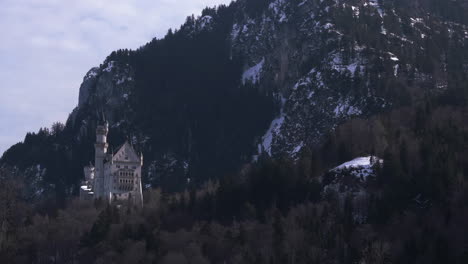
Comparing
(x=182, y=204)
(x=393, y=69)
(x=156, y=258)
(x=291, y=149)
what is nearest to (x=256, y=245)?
(x=156, y=258)

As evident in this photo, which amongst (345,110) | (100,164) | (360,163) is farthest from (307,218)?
(345,110)

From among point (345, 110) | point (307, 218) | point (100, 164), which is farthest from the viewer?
point (345, 110)

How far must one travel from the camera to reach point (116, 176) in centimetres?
16900

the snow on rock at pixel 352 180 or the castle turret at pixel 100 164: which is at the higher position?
the castle turret at pixel 100 164

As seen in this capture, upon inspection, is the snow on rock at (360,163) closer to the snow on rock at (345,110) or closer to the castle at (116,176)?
the castle at (116,176)

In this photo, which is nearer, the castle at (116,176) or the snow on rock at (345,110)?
the castle at (116,176)

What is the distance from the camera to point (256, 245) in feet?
351

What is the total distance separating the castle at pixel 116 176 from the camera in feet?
547

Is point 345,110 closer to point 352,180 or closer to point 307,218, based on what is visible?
point 352,180

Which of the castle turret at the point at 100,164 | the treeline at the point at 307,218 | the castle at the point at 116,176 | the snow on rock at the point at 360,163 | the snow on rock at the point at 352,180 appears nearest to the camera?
the treeline at the point at 307,218

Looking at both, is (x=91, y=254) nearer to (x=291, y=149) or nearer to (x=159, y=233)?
(x=159, y=233)

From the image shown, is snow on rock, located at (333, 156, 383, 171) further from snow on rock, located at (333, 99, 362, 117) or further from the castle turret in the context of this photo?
the castle turret

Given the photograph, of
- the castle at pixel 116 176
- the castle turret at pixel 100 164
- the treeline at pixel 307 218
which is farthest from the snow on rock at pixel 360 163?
the castle turret at pixel 100 164

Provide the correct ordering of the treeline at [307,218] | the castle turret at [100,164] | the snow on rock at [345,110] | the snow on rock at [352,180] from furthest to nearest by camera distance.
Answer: the snow on rock at [345,110], the castle turret at [100,164], the snow on rock at [352,180], the treeline at [307,218]
